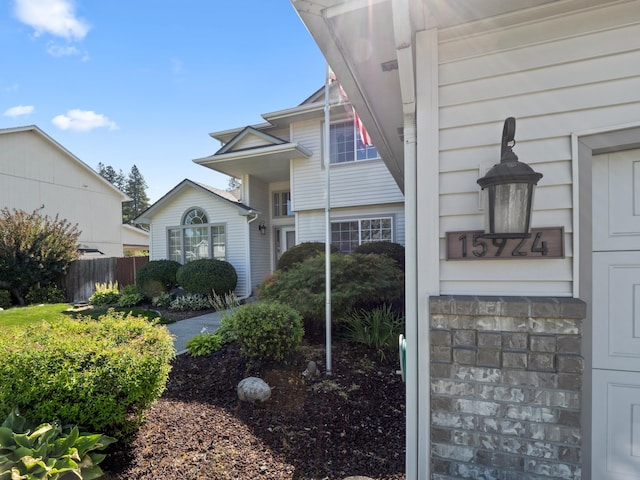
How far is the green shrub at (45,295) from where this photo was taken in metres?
10.7

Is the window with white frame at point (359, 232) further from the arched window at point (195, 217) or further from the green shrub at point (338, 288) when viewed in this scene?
the arched window at point (195, 217)

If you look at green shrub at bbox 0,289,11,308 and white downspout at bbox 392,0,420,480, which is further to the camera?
green shrub at bbox 0,289,11,308

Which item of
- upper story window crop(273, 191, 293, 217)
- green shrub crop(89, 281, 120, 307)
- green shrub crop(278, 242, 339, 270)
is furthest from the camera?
upper story window crop(273, 191, 293, 217)

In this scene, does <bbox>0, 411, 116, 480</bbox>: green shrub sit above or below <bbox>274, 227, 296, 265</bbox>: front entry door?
below

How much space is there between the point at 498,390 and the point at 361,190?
7.66 m

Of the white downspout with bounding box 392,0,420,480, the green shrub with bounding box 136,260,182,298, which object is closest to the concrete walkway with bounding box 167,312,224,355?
the green shrub with bounding box 136,260,182,298

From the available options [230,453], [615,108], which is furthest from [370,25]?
[230,453]

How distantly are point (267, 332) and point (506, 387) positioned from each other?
2.73 m

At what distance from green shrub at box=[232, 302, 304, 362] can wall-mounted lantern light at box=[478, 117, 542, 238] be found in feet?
9.48

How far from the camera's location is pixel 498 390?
1.85m

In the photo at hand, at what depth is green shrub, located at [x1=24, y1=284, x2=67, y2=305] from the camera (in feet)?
35.0

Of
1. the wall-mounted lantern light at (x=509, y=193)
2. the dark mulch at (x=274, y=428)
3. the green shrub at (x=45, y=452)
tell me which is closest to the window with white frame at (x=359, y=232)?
the dark mulch at (x=274, y=428)

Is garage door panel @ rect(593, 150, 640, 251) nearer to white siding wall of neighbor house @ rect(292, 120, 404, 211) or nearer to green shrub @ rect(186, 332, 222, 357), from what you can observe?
green shrub @ rect(186, 332, 222, 357)

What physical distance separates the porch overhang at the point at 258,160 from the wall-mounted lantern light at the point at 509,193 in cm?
800
